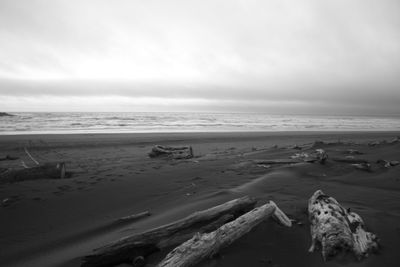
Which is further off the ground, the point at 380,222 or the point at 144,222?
the point at 380,222

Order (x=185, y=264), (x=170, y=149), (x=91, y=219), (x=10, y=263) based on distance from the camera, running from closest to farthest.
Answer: (x=185, y=264) → (x=10, y=263) → (x=91, y=219) → (x=170, y=149)

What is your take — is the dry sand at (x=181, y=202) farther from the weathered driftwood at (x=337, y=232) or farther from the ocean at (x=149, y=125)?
the ocean at (x=149, y=125)

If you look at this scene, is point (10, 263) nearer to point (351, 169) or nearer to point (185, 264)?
point (185, 264)

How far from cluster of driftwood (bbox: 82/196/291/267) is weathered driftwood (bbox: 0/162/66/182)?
4.76 meters

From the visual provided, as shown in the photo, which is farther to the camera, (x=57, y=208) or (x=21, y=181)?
(x=21, y=181)

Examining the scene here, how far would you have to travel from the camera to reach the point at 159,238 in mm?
2990

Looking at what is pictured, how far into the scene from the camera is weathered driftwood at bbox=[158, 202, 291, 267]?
2.46 meters

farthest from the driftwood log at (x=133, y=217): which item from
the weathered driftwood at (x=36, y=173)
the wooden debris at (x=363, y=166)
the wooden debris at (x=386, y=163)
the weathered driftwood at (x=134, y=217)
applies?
the wooden debris at (x=386, y=163)

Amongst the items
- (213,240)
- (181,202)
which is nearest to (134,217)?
(181,202)

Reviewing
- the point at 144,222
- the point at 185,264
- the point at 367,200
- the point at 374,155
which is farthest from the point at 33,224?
the point at 374,155

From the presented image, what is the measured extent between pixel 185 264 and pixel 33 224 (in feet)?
11.0

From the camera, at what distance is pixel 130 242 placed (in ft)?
9.43

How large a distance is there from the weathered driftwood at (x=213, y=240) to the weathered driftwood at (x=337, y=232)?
1.57ft

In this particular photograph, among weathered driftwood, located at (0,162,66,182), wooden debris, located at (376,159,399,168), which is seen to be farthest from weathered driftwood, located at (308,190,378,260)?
weathered driftwood, located at (0,162,66,182)
